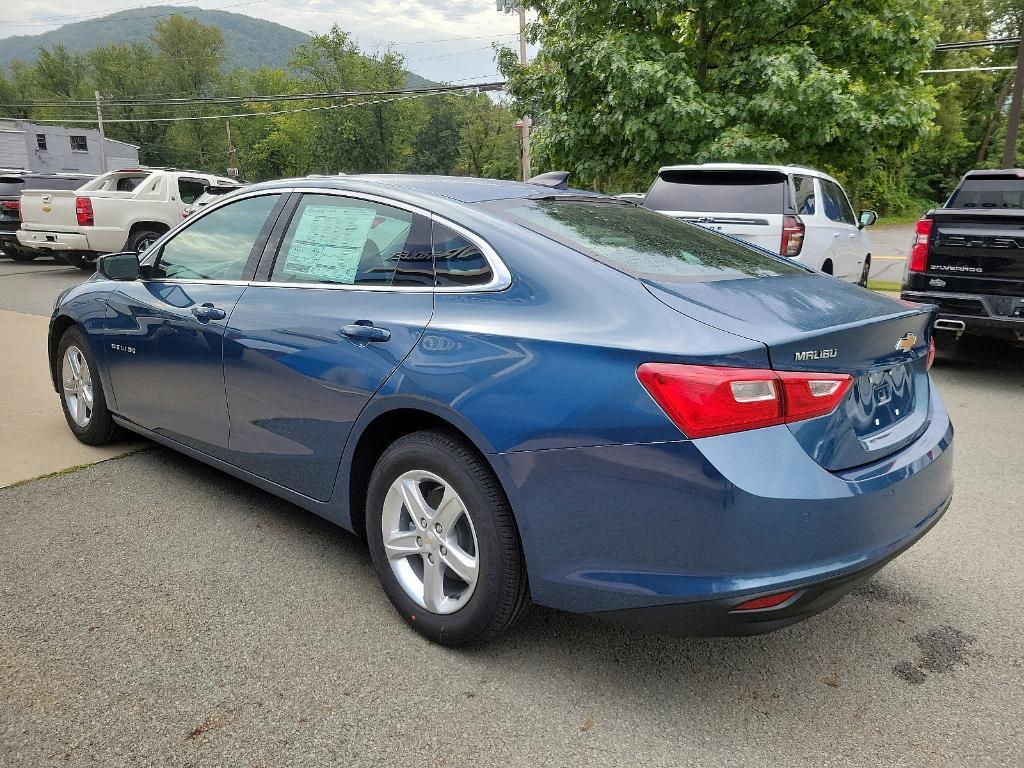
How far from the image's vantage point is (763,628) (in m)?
2.14

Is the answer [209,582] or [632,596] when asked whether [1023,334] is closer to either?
[632,596]

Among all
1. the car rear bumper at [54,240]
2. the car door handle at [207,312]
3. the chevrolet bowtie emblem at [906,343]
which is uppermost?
the chevrolet bowtie emblem at [906,343]

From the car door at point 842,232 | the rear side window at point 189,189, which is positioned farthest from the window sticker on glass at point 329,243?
the rear side window at point 189,189

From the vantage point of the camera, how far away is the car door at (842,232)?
8.77m

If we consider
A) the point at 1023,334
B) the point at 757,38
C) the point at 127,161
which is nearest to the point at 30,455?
the point at 1023,334

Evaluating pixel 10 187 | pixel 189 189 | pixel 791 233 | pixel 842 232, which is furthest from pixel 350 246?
pixel 10 187

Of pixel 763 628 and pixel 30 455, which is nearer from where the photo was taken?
pixel 763 628

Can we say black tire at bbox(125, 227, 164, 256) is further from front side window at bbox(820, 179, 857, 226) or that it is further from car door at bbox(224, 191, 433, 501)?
car door at bbox(224, 191, 433, 501)

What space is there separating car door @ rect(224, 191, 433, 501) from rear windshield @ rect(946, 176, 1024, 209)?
607 centimetres

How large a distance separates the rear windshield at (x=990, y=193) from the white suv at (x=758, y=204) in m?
1.18

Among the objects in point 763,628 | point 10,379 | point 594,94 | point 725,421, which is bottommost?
point 10,379

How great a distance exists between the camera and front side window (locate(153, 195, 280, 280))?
3557 millimetres

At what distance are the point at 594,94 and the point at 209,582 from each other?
11607 mm

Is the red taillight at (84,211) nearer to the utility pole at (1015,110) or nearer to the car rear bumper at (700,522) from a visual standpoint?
the car rear bumper at (700,522)
